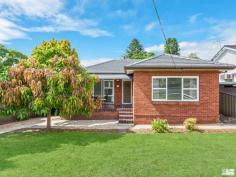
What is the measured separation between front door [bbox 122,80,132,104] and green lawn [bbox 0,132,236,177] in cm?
947

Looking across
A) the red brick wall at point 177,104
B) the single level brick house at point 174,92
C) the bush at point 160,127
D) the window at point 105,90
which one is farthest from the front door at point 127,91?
the bush at point 160,127

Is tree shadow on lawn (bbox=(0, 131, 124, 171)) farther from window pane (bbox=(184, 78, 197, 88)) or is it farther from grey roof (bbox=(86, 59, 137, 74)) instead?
grey roof (bbox=(86, 59, 137, 74))

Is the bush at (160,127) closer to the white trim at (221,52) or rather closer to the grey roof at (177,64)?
the grey roof at (177,64)

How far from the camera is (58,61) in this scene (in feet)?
46.6

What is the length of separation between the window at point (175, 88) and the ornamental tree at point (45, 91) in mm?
4283

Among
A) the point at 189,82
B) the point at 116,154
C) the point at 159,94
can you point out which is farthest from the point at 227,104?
the point at 116,154

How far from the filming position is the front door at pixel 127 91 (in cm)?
2241

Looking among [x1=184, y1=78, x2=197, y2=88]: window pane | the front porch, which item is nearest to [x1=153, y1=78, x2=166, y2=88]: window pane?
[x1=184, y1=78, x2=197, y2=88]: window pane

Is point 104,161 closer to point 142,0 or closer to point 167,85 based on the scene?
point 142,0

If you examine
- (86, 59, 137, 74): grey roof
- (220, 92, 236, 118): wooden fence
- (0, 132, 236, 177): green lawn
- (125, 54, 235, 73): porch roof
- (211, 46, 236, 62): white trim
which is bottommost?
(0, 132, 236, 177): green lawn

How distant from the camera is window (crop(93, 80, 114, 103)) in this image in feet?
73.0

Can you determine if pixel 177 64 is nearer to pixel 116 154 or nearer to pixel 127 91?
pixel 127 91

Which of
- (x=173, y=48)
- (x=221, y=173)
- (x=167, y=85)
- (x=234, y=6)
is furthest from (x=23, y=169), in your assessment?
(x=173, y=48)

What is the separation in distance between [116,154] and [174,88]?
7907mm
